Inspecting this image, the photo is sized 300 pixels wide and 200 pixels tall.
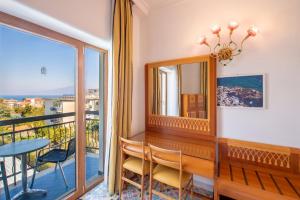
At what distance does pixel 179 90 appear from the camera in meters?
2.49

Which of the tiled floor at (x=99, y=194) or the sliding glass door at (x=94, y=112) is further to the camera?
the sliding glass door at (x=94, y=112)

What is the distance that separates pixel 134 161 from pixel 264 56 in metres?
2.08

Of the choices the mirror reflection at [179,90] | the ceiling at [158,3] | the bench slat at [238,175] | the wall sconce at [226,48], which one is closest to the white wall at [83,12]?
the ceiling at [158,3]

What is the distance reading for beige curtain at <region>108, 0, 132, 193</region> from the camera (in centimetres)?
218

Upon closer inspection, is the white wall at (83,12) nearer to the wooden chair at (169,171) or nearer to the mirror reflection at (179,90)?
the mirror reflection at (179,90)

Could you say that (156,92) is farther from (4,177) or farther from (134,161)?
(4,177)

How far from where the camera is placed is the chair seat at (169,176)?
1.72 m

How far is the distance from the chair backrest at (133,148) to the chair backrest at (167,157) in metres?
0.14

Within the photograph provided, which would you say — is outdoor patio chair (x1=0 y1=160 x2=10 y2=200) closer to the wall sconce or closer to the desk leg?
the desk leg

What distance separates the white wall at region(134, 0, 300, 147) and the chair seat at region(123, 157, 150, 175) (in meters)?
1.09

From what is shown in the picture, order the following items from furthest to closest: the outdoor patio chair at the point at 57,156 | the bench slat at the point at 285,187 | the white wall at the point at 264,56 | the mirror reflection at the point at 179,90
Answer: the mirror reflection at the point at 179,90, the outdoor patio chair at the point at 57,156, the white wall at the point at 264,56, the bench slat at the point at 285,187

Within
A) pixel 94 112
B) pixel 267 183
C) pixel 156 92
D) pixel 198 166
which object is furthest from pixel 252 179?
pixel 94 112

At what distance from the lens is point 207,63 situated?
7.16ft

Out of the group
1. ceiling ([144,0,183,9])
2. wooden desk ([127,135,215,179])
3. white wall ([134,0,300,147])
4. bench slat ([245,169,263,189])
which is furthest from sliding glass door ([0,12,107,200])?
bench slat ([245,169,263,189])
